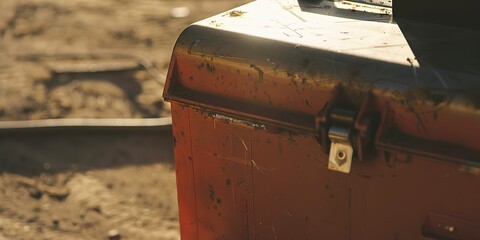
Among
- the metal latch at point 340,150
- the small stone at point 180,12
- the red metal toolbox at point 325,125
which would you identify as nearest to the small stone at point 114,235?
the red metal toolbox at point 325,125

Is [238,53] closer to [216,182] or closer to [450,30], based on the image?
[216,182]

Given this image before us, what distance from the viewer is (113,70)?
535 cm

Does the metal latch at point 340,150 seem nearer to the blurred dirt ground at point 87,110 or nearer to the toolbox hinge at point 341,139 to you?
the toolbox hinge at point 341,139

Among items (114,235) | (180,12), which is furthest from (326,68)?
(180,12)

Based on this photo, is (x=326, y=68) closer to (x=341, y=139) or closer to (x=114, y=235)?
(x=341, y=139)

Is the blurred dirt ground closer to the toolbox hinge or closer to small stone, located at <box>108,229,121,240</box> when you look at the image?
small stone, located at <box>108,229,121,240</box>

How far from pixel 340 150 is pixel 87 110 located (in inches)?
110

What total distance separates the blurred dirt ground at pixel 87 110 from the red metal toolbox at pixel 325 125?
3.87 ft

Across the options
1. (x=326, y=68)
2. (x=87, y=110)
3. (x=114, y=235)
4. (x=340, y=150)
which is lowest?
(x=114, y=235)

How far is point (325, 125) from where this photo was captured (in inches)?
89.9

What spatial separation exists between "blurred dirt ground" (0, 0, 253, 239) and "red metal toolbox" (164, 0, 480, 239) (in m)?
1.18

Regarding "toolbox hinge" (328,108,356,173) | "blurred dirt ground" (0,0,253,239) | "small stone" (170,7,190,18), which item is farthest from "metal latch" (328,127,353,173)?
"small stone" (170,7,190,18)

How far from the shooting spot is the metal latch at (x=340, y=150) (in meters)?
2.23

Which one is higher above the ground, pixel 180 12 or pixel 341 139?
pixel 341 139
